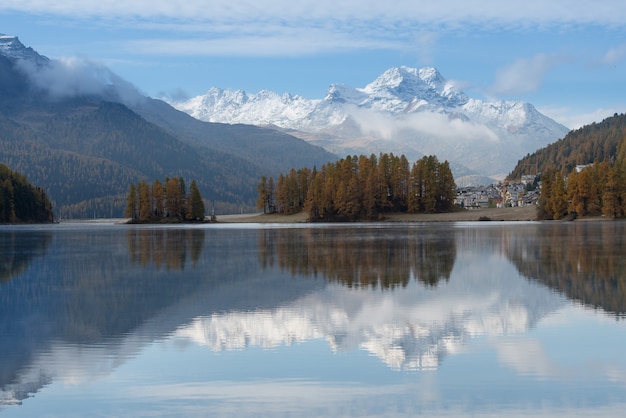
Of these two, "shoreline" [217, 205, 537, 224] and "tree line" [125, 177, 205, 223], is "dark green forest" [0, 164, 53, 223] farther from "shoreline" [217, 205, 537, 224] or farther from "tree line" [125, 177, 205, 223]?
"shoreline" [217, 205, 537, 224]

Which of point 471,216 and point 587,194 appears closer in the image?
point 587,194

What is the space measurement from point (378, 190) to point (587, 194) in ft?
141

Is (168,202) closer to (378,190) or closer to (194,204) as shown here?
(194,204)

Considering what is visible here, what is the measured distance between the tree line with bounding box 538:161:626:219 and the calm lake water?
352 ft

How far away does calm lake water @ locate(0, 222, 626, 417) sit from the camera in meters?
14.6

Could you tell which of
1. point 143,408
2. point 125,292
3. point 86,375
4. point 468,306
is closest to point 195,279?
point 125,292

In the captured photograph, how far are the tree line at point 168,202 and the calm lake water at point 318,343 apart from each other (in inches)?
5763

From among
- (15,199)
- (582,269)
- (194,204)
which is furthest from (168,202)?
(582,269)

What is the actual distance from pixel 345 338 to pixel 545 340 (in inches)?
195

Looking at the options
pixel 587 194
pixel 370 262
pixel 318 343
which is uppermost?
pixel 587 194

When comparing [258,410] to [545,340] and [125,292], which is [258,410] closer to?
[545,340]

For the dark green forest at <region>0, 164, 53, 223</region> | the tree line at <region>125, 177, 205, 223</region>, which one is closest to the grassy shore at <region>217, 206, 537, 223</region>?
the tree line at <region>125, 177, 205, 223</region>

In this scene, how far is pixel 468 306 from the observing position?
25781 mm

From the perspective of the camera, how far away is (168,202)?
184 m
